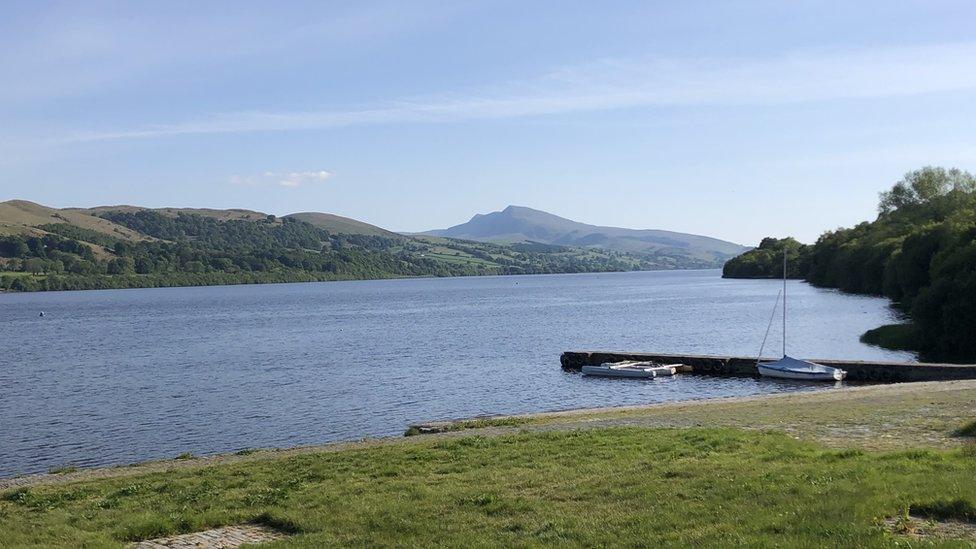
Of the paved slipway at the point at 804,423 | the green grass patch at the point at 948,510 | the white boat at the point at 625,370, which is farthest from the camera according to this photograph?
the white boat at the point at 625,370

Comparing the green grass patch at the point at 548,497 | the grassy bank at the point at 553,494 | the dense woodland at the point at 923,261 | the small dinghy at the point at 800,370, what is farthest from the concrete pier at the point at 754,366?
the green grass patch at the point at 548,497

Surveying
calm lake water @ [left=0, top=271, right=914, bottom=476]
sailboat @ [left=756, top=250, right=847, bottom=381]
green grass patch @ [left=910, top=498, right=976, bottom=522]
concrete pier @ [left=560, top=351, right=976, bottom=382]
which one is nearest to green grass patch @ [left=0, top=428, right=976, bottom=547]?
green grass patch @ [left=910, top=498, right=976, bottom=522]

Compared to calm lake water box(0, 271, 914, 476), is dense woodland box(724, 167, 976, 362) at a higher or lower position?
higher

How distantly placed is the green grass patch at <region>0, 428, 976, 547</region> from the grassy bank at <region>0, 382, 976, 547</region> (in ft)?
0.13

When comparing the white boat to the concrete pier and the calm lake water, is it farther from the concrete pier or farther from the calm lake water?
the concrete pier

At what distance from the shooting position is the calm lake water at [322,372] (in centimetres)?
3959

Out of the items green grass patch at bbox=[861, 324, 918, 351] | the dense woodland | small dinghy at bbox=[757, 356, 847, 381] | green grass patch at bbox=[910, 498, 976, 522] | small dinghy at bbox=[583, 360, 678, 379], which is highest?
the dense woodland

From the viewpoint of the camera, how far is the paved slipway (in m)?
20.5

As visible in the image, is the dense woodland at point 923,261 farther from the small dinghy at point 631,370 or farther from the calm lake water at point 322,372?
the small dinghy at point 631,370

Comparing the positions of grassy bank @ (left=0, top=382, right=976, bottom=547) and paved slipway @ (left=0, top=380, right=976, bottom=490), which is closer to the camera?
grassy bank @ (left=0, top=382, right=976, bottom=547)

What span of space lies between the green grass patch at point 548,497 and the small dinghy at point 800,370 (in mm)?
33724

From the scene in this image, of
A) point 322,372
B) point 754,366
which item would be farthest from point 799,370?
point 322,372

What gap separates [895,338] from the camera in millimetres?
68562

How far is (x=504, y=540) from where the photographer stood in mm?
11898
